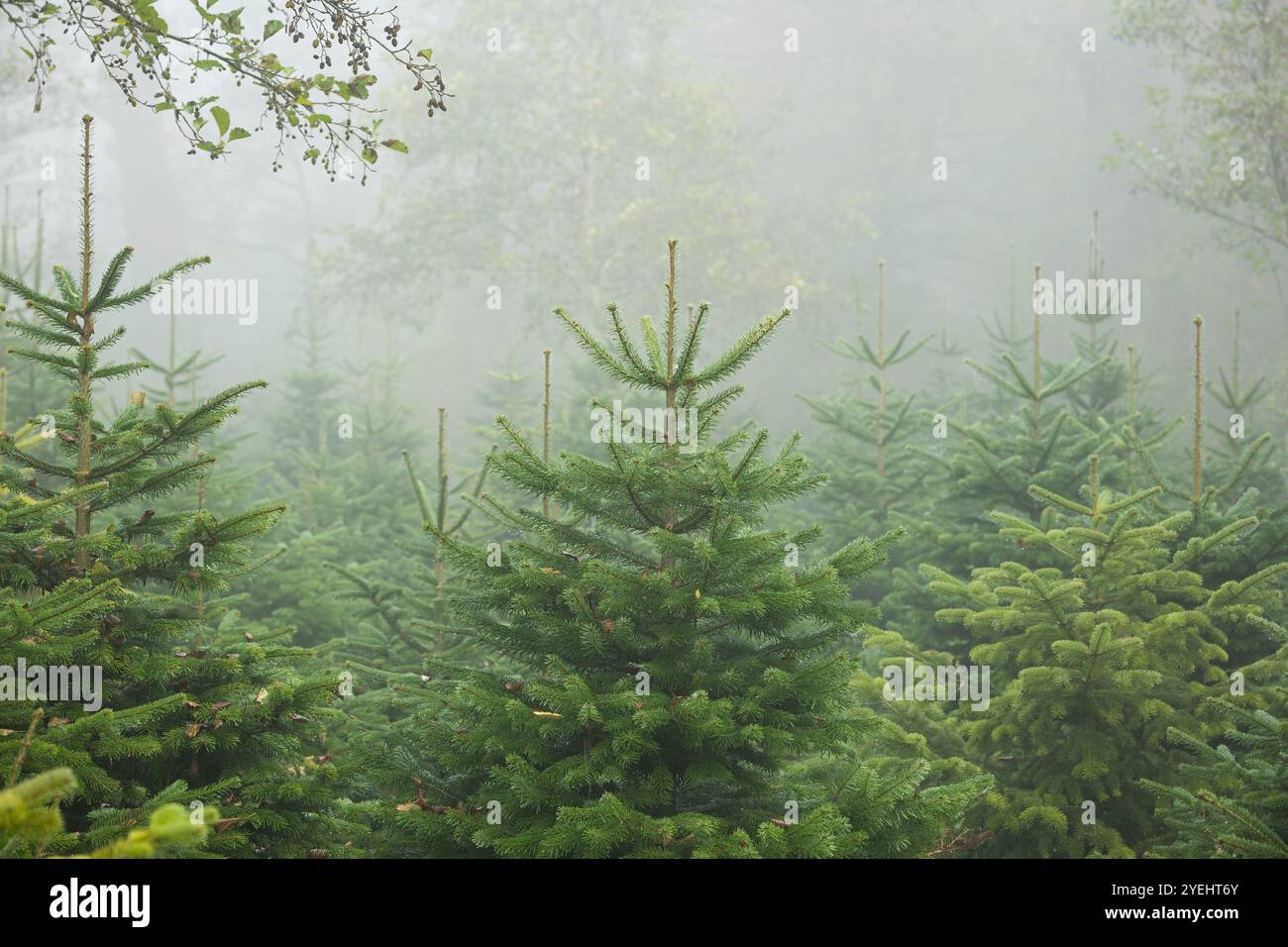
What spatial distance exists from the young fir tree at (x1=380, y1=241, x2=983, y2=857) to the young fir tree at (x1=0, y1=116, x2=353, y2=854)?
0.59 m

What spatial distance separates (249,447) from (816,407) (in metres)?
13.0

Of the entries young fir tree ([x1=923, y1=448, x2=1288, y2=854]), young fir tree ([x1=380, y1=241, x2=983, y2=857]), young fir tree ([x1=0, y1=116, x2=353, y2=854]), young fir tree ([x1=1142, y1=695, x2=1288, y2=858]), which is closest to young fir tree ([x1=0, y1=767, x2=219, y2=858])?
young fir tree ([x1=0, y1=116, x2=353, y2=854])

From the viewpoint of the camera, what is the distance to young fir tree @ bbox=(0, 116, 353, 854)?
3914mm

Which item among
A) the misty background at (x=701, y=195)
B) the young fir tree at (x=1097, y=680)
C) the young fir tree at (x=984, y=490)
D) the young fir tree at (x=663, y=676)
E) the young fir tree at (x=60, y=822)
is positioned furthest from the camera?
the misty background at (x=701, y=195)

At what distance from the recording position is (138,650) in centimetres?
442

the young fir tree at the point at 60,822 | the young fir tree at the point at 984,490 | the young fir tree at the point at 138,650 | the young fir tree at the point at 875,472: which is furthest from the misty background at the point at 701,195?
the young fir tree at the point at 60,822

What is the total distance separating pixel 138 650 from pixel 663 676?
208 cm

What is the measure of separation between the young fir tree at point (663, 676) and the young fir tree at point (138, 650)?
1.93 feet

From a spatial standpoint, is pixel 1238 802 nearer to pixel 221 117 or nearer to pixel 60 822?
pixel 60 822

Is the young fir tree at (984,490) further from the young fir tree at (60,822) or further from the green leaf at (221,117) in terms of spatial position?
the young fir tree at (60,822)

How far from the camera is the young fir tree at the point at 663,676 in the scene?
4.14 meters

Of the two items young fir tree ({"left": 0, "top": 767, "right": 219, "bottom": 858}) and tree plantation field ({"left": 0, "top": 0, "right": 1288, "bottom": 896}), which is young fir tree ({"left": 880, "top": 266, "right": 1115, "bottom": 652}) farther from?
young fir tree ({"left": 0, "top": 767, "right": 219, "bottom": 858})
